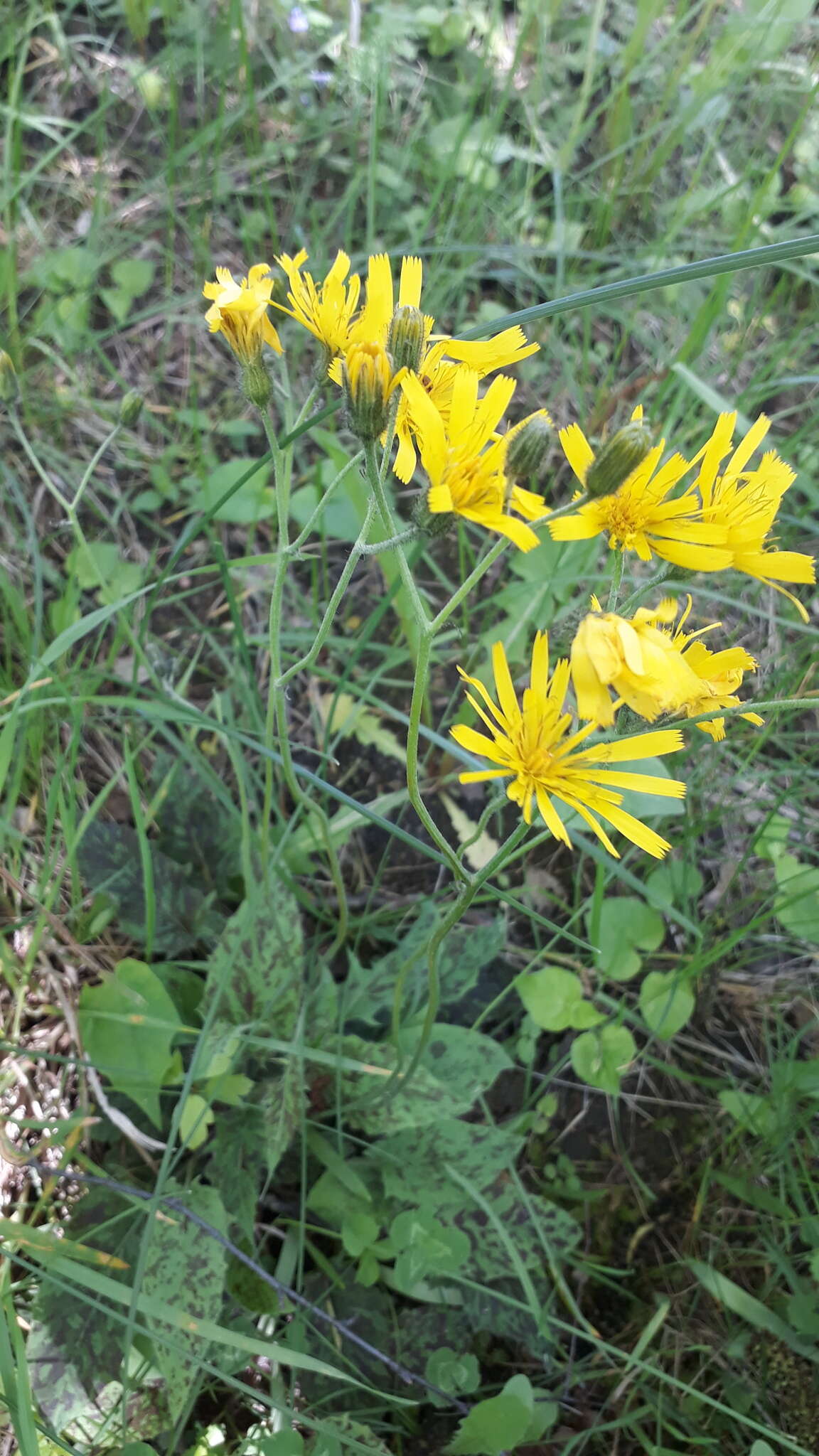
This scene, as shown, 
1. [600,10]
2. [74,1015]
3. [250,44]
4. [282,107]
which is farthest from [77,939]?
[600,10]

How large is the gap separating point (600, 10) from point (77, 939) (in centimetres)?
304

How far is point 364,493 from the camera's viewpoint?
5.77 feet

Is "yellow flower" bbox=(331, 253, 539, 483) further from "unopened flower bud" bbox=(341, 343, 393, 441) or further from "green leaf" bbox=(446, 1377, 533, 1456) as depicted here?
"green leaf" bbox=(446, 1377, 533, 1456)

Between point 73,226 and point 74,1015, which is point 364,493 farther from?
point 73,226

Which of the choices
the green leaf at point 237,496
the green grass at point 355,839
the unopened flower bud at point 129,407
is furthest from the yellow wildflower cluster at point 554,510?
the green leaf at point 237,496

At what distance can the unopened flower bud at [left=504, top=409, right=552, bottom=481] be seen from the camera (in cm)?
100

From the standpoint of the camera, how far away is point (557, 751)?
3.55 ft

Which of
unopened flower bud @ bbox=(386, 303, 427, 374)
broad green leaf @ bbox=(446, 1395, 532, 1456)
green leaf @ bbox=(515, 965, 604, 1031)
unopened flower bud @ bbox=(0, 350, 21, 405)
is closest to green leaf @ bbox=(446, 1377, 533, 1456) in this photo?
broad green leaf @ bbox=(446, 1395, 532, 1456)

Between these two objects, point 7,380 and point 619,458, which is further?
point 7,380

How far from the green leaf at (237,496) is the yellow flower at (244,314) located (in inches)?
28.2

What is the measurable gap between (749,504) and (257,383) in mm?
664

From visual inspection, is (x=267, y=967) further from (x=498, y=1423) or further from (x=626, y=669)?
(x=626, y=669)

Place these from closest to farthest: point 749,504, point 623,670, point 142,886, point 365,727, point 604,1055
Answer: point 623,670
point 749,504
point 604,1055
point 142,886
point 365,727

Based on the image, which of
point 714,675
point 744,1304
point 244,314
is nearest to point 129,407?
point 244,314
